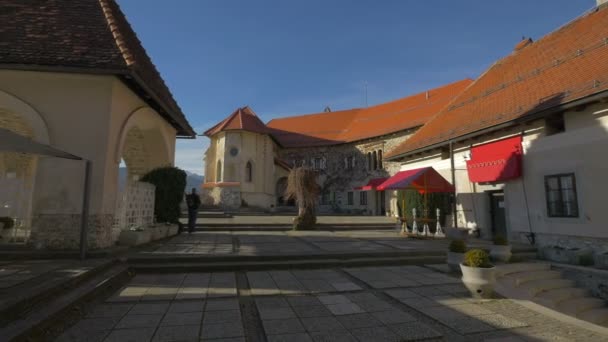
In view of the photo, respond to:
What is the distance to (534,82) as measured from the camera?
35.6 ft

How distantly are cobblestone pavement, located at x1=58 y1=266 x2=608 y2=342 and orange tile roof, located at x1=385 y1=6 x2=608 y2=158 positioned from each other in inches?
265

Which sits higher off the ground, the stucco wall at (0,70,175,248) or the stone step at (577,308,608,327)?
the stucco wall at (0,70,175,248)

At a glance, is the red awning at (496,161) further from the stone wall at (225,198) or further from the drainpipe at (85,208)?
the stone wall at (225,198)

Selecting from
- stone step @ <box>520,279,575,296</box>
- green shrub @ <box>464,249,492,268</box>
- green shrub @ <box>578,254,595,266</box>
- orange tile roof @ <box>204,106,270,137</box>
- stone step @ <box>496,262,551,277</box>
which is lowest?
stone step @ <box>520,279,575,296</box>

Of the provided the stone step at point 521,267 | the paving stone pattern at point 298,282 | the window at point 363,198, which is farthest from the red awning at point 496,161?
the window at point 363,198

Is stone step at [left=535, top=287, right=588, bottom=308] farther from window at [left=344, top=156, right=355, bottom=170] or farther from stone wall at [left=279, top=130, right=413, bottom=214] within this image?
window at [left=344, top=156, right=355, bottom=170]

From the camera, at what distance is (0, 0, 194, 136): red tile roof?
619cm

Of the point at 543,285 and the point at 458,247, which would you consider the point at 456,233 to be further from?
the point at 458,247

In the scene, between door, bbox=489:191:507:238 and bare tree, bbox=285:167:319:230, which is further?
bare tree, bbox=285:167:319:230

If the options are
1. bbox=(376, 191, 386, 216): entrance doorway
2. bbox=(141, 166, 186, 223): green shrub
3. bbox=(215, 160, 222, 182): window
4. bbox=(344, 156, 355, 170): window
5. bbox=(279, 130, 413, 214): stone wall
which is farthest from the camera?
bbox=(344, 156, 355, 170): window

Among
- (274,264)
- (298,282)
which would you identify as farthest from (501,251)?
(274,264)

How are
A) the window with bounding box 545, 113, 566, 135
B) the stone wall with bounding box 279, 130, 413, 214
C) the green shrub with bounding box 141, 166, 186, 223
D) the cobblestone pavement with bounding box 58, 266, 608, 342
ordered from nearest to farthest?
the cobblestone pavement with bounding box 58, 266, 608, 342 < the window with bounding box 545, 113, 566, 135 < the green shrub with bounding box 141, 166, 186, 223 < the stone wall with bounding box 279, 130, 413, 214

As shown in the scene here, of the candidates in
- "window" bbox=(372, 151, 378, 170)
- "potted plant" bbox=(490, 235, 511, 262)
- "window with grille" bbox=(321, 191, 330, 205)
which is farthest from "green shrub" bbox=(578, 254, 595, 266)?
"window with grille" bbox=(321, 191, 330, 205)

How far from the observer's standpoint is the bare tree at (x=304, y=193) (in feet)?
44.7
